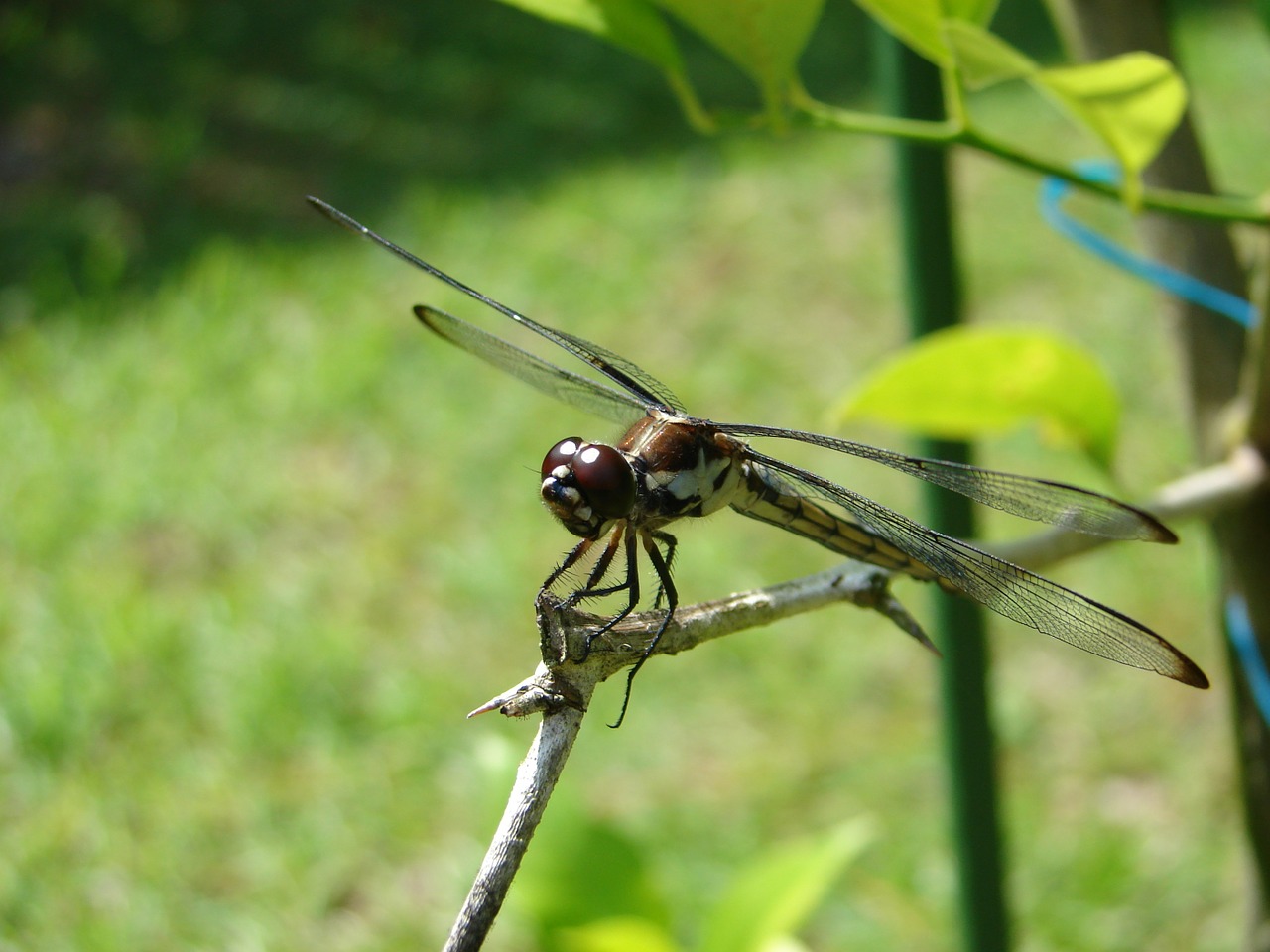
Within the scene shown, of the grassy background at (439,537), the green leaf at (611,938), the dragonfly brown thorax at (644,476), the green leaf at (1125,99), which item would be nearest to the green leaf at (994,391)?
the dragonfly brown thorax at (644,476)

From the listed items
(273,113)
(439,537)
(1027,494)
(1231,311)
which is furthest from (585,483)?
(273,113)

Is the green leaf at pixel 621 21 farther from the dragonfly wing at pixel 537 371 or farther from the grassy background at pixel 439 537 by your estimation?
the grassy background at pixel 439 537

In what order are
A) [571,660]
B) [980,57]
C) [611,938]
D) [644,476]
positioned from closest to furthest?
[571,660] < [980,57] < [644,476] < [611,938]

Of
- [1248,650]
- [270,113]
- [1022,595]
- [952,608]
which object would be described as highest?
[1022,595]

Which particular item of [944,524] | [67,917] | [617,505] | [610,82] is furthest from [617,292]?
[617,505]

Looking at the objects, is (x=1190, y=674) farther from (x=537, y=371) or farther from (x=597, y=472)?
(x=537, y=371)

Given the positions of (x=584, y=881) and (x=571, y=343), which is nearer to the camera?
(x=571, y=343)

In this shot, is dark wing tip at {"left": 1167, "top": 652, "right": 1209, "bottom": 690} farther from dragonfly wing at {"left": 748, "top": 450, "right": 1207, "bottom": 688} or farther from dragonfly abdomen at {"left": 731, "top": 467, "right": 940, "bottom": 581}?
dragonfly abdomen at {"left": 731, "top": 467, "right": 940, "bottom": 581}
